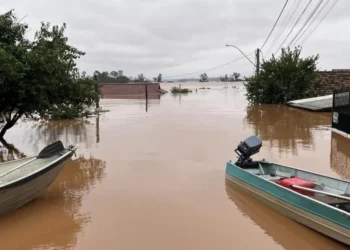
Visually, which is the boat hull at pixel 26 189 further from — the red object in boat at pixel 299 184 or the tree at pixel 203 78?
the tree at pixel 203 78

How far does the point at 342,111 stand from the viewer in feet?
51.6

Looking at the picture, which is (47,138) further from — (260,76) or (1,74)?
(260,76)

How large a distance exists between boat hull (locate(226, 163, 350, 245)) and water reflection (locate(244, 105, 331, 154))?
485 centimetres

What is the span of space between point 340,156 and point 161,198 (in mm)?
6570

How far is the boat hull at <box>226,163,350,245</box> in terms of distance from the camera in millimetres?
5738

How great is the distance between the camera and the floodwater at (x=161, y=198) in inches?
243

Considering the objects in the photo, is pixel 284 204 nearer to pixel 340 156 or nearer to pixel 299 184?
pixel 299 184

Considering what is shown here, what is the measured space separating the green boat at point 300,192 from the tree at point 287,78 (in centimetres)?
2515

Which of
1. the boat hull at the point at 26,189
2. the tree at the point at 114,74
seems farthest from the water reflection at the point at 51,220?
the tree at the point at 114,74

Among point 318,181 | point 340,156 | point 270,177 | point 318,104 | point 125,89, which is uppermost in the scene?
point 125,89

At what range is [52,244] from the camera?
240 inches

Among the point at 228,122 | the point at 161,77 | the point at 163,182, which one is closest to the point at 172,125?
the point at 228,122

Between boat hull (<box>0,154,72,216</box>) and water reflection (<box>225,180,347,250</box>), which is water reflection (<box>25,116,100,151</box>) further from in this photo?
water reflection (<box>225,180,347,250</box>)

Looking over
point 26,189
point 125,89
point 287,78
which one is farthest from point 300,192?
point 125,89
